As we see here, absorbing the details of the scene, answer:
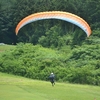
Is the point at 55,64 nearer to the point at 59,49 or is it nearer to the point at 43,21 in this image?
the point at 59,49

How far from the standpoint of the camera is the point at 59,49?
39.1 meters

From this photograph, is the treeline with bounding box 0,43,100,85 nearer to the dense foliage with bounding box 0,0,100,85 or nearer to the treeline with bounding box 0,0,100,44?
the dense foliage with bounding box 0,0,100,85

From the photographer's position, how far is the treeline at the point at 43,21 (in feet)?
141

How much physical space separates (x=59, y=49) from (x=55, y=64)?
950 centimetres

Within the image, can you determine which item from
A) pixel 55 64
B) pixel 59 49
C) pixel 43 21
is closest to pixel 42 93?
pixel 55 64

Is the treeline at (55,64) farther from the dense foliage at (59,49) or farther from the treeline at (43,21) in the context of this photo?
the treeline at (43,21)

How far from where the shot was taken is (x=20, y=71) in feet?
97.6

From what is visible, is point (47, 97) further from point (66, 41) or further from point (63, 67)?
point (66, 41)

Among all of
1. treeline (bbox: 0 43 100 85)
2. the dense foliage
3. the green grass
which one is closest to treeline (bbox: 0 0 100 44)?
the dense foliage

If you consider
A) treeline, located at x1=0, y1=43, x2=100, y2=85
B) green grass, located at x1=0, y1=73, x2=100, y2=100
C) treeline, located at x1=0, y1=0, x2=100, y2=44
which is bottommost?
green grass, located at x1=0, y1=73, x2=100, y2=100

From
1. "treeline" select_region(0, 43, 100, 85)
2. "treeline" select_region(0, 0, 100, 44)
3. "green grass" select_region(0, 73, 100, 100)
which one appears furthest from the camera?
"treeline" select_region(0, 0, 100, 44)

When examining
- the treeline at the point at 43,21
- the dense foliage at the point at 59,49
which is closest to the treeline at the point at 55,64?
the dense foliage at the point at 59,49

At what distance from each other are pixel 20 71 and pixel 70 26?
1479 centimetres

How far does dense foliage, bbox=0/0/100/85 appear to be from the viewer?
28.0m
